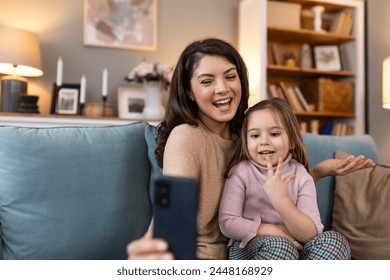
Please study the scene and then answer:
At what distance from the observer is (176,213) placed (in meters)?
0.48

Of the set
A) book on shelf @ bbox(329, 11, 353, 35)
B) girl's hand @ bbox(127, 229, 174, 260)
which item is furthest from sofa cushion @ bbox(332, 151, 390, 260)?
book on shelf @ bbox(329, 11, 353, 35)

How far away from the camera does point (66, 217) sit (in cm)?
112

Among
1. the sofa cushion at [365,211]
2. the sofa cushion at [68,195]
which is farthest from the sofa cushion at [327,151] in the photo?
the sofa cushion at [68,195]

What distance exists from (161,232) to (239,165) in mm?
600

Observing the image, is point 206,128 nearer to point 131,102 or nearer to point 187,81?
point 187,81

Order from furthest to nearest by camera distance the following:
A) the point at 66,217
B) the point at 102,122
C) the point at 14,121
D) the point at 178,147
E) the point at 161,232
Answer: the point at 102,122 → the point at 14,121 → the point at 66,217 → the point at 178,147 → the point at 161,232

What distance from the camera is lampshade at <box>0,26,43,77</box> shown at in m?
2.31

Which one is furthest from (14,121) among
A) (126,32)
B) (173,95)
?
(173,95)

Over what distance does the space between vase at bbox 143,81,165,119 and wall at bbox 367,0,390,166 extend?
Answer: 4.46ft

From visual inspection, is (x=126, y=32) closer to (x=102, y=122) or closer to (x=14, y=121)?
(x=102, y=122)

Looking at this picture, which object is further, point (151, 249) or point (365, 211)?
point (365, 211)

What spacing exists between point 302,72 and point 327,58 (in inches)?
9.0

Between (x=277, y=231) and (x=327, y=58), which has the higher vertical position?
(x=327, y=58)

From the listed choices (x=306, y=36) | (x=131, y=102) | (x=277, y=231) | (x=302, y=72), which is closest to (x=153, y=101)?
(x=131, y=102)
